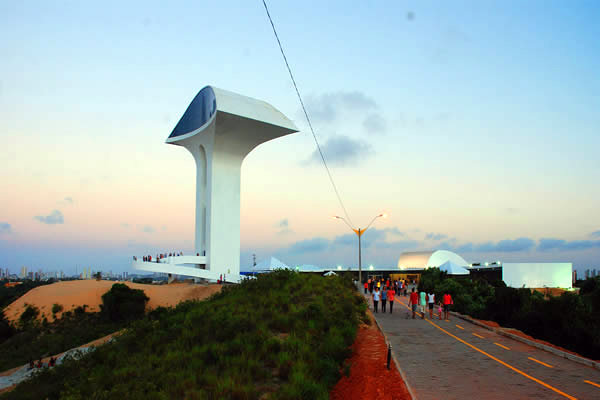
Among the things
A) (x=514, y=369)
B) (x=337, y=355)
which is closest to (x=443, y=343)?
(x=514, y=369)

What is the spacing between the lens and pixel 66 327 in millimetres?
39250

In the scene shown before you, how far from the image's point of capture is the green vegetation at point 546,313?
17641 mm

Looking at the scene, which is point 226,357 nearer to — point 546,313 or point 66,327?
point 546,313

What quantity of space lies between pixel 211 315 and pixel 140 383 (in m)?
6.16

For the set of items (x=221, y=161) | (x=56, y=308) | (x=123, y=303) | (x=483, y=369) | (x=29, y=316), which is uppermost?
(x=221, y=161)

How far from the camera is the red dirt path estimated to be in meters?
9.34

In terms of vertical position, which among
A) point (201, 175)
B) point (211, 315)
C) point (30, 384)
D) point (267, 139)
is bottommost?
point (30, 384)

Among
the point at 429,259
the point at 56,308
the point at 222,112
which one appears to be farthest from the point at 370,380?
the point at 429,259

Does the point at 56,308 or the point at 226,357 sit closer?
the point at 226,357

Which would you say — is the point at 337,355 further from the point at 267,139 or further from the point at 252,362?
the point at 267,139

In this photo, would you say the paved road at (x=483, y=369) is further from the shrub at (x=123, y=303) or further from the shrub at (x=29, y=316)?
the shrub at (x=29, y=316)

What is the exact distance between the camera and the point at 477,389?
944 cm

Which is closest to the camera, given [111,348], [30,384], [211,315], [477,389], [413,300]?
[477,389]

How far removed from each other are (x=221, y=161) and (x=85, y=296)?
19569mm
